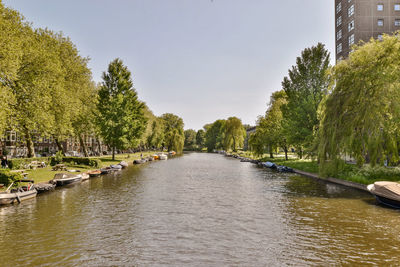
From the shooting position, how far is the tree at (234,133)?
389 ft

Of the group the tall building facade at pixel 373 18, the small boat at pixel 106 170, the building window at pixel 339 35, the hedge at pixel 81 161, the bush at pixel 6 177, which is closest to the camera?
the bush at pixel 6 177

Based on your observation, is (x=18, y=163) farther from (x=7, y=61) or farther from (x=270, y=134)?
(x=270, y=134)

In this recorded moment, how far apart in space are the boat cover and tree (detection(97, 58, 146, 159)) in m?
49.1

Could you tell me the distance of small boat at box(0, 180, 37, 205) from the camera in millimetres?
22516

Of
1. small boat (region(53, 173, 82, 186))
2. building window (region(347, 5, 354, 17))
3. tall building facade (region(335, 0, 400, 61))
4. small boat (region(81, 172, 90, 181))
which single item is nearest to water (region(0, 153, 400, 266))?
small boat (region(53, 173, 82, 186))

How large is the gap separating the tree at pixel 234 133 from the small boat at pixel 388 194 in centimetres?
9482

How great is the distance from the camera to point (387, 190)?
73.7 ft

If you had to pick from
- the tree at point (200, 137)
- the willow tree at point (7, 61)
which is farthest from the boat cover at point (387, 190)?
the tree at point (200, 137)

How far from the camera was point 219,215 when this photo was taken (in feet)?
67.5

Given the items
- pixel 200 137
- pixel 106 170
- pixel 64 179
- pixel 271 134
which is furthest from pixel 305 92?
pixel 200 137

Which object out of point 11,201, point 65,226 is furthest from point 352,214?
point 11,201

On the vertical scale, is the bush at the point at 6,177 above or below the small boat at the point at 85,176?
above

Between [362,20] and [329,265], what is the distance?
6260 cm

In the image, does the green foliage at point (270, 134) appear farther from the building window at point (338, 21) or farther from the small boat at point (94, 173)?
the small boat at point (94, 173)
